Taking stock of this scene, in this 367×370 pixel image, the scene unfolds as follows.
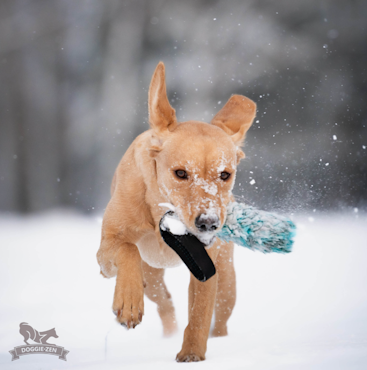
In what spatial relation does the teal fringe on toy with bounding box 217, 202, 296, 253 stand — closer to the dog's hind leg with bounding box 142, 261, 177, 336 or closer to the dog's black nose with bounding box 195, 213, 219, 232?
the dog's black nose with bounding box 195, 213, 219, 232

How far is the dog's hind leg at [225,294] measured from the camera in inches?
135

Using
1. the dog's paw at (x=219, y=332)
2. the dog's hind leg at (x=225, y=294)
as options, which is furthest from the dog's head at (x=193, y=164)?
the dog's paw at (x=219, y=332)

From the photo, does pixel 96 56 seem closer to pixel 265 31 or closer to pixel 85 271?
pixel 265 31

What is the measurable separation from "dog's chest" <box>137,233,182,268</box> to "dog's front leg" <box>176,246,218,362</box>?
11.9 inches

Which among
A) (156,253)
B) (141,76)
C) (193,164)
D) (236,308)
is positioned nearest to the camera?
(193,164)

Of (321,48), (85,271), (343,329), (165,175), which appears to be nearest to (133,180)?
(165,175)

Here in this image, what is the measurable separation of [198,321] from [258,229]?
747mm

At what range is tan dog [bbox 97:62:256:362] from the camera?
2.30 meters

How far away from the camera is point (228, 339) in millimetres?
2980

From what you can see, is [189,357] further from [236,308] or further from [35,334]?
[236,308]

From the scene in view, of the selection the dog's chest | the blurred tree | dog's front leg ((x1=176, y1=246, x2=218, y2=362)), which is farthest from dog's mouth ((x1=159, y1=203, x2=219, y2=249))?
the blurred tree

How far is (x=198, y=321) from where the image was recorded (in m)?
2.59

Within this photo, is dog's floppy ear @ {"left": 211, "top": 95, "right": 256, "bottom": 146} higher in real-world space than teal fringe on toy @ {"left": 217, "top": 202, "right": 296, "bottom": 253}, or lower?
higher

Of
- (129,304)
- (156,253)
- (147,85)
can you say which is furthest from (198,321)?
(147,85)
